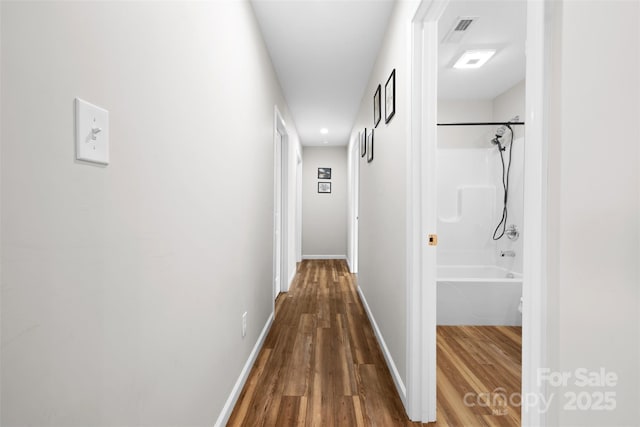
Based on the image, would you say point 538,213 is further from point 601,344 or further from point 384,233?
point 384,233

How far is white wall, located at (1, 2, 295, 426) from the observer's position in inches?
21.9

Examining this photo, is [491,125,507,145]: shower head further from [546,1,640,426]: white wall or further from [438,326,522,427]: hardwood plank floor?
[546,1,640,426]: white wall

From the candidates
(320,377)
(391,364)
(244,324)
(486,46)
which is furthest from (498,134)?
(244,324)

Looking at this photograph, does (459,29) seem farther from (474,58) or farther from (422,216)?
(422,216)

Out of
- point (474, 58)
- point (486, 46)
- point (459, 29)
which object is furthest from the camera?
point (474, 58)

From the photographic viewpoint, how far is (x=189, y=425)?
4.04ft

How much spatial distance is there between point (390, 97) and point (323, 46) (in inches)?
36.9

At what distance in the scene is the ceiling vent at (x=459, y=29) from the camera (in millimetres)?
2309

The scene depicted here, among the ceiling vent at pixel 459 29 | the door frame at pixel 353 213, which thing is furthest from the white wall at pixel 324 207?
the ceiling vent at pixel 459 29

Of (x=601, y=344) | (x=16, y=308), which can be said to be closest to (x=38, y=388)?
(x=16, y=308)

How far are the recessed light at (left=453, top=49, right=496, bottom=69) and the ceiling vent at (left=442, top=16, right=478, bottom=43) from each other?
31 centimetres

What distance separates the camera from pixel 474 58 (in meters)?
2.96

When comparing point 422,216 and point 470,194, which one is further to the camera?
point 470,194

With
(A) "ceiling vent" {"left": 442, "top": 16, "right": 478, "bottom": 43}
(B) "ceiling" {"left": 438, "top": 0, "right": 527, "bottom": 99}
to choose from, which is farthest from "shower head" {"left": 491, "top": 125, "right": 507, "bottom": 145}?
(A) "ceiling vent" {"left": 442, "top": 16, "right": 478, "bottom": 43}
